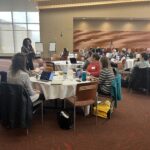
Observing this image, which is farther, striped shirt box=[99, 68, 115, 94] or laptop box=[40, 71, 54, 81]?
striped shirt box=[99, 68, 115, 94]

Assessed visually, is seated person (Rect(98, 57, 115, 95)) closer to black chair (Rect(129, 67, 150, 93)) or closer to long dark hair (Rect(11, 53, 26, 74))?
long dark hair (Rect(11, 53, 26, 74))

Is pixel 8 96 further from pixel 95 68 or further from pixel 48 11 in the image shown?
pixel 48 11

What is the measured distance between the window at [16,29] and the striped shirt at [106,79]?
10558 millimetres

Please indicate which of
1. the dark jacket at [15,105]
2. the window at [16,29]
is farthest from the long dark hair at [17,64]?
the window at [16,29]

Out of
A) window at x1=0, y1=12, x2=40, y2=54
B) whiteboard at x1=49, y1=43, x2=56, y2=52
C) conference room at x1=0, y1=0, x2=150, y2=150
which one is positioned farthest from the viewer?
window at x1=0, y1=12, x2=40, y2=54

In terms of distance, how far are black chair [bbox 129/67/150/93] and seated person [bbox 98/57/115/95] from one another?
188cm

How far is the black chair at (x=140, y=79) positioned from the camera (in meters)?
6.09

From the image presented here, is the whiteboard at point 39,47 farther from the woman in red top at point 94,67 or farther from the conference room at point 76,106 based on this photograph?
the woman in red top at point 94,67

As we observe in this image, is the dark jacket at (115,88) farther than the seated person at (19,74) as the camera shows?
Yes

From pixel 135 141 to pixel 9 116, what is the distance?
79.6 inches

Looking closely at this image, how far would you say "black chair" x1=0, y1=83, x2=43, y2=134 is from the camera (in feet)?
11.3

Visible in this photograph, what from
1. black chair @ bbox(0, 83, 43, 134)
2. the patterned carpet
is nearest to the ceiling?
the patterned carpet

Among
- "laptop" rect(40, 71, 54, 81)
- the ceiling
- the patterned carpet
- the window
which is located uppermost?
the ceiling

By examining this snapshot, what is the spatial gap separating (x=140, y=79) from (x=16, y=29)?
11.2 m
